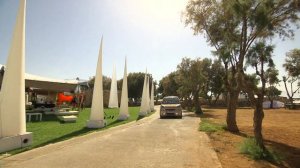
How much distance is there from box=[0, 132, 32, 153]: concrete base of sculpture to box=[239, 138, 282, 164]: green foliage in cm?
790

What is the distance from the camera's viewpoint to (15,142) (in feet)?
34.2

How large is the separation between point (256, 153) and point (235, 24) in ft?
28.7

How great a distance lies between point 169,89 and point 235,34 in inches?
2267

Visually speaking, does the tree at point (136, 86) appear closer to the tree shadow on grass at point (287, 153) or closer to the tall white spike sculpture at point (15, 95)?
the tree shadow on grass at point (287, 153)

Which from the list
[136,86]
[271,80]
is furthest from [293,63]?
[136,86]

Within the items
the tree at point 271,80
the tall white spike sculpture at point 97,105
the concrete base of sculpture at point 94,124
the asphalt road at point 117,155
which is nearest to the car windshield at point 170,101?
the tree at point 271,80

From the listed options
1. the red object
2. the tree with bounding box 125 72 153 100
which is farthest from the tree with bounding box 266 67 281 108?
the tree with bounding box 125 72 153 100

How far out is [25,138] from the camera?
10.8 m

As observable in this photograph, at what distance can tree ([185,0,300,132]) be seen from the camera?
14273mm

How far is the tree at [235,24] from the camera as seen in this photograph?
14273 millimetres

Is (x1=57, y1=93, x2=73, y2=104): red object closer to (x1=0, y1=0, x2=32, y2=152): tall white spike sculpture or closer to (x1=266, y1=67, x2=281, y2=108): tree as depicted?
(x1=266, y1=67, x2=281, y2=108): tree

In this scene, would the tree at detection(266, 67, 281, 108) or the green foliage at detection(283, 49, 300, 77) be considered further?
the green foliage at detection(283, 49, 300, 77)

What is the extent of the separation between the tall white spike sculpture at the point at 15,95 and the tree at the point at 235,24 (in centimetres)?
888

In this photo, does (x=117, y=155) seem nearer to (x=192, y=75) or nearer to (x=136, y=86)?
(x=192, y=75)
